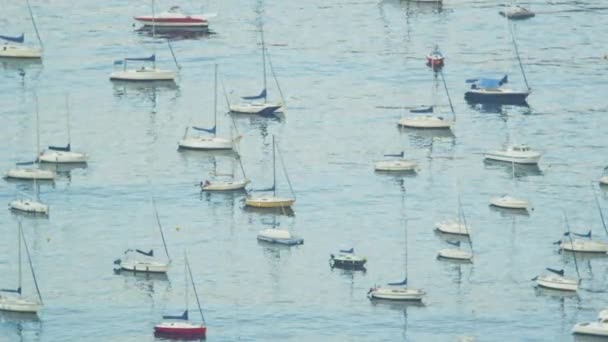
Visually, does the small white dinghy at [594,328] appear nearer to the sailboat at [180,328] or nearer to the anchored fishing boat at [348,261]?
the anchored fishing boat at [348,261]

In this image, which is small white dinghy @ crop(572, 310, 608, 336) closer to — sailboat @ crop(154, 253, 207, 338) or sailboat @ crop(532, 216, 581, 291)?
sailboat @ crop(532, 216, 581, 291)

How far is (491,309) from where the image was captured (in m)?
190

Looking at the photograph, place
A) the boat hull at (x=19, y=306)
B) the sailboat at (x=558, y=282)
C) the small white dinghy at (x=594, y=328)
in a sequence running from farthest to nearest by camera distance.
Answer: the sailboat at (x=558, y=282) → the boat hull at (x=19, y=306) → the small white dinghy at (x=594, y=328)

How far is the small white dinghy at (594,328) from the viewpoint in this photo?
18375cm

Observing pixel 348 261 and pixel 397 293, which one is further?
pixel 348 261

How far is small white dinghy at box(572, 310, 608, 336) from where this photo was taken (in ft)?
603

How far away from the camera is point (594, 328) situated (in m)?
184

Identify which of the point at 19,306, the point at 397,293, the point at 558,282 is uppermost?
the point at 558,282

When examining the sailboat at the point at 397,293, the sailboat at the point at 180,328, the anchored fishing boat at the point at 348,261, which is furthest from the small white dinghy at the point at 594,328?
the sailboat at the point at 180,328

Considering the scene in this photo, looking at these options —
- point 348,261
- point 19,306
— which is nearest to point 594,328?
point 348,261

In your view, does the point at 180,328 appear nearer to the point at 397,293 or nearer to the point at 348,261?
the point at 397,293

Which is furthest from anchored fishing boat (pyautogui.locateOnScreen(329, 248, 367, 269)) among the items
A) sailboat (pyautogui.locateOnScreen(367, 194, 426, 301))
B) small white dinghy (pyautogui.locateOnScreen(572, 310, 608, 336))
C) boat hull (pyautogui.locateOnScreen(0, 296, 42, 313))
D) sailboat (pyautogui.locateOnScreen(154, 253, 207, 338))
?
boat hull (pyautogui.locateOnScreen(0, 296, 42, 313))

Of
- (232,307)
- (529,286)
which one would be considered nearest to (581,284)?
(529,286)

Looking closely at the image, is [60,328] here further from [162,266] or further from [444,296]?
[444,296]
